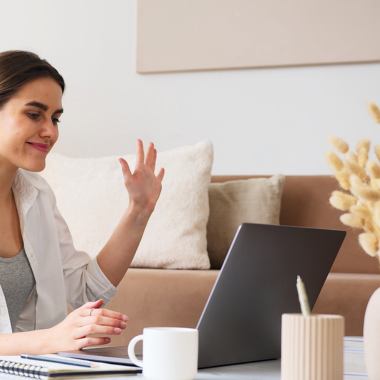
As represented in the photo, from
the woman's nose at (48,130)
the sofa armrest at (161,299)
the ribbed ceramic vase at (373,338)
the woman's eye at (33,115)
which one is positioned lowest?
the sofa armrest at (161,299)

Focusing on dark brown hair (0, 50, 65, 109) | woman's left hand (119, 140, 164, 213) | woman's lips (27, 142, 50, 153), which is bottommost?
woman's left hand (119, 140, 164, 213)

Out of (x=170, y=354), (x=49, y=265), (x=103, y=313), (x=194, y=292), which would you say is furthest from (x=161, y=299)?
(x=170, y=354)

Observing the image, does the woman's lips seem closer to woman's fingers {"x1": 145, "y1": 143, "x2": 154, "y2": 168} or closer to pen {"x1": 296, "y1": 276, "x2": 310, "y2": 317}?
woman's fingers {"x1": 145, "y1": 143, "x2": 154, "y2": 168}

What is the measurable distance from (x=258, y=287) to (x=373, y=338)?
0.18m

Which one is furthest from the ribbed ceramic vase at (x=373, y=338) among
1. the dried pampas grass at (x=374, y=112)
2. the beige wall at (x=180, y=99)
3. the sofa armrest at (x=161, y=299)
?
the beige wall at (x=180, y=99)

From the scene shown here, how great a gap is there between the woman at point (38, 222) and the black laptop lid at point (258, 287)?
68 centimetres

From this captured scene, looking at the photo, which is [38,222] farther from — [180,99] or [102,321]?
[180,99]

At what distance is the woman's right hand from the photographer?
0.87 m

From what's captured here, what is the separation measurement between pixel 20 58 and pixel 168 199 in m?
0.89

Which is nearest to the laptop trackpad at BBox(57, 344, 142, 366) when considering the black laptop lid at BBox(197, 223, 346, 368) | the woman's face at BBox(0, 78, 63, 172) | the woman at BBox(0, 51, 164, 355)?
the black laptop lid at BBox(197, 223, 346, 368)

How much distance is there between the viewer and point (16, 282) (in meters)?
1.39

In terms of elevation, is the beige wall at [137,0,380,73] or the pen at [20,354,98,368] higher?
the beige wall at [137,0,380,73]

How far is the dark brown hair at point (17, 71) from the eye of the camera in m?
1.44

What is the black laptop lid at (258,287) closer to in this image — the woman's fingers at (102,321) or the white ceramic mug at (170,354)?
the white ceramic mug at (170,354)
